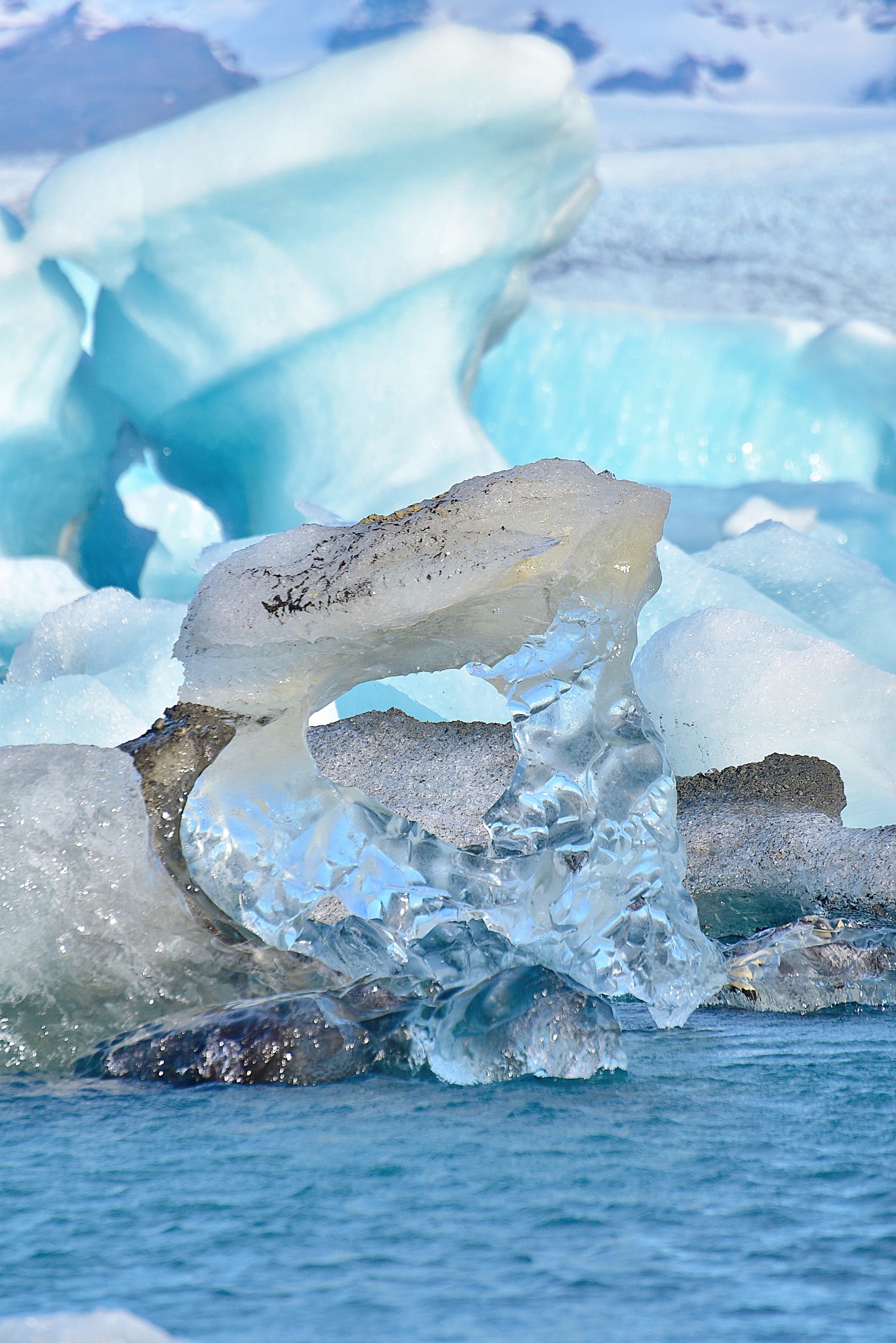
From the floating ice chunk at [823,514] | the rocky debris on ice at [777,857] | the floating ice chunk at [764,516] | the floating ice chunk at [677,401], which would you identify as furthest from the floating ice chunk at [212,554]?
the floating ice chunk at [677,401]

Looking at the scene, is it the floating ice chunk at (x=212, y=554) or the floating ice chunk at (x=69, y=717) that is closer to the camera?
the floating ice chunk at (x=69, y=717)

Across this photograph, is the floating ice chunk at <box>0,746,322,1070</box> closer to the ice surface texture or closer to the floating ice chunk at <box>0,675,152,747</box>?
the ice surface texture

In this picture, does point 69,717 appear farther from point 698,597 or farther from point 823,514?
point 823,514

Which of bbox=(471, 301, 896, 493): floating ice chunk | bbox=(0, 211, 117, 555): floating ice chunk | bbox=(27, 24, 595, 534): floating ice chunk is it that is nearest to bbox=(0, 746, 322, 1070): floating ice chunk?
bbox=(27, 24, 595, 534): floating ice chunk

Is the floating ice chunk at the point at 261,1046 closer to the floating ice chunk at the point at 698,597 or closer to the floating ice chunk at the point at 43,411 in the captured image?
the floating ice chunk at the point at 698,597

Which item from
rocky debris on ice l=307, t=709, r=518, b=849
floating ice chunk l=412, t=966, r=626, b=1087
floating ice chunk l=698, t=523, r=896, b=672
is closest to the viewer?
floating ice chunk l=412, t=966, r=626, b=1087

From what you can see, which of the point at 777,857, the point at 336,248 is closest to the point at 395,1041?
the point at 777,857

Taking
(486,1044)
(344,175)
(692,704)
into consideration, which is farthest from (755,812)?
(344,175)
